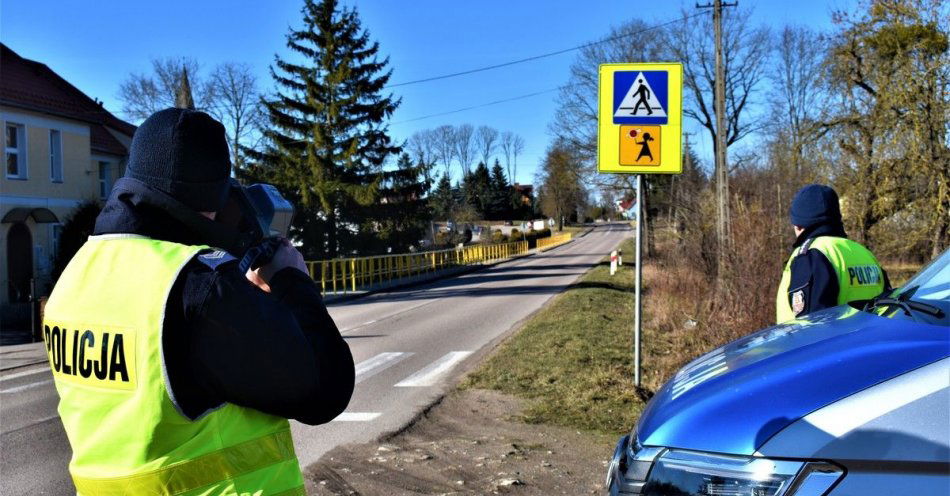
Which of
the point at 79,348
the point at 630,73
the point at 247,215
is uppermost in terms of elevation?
the point at 630,73

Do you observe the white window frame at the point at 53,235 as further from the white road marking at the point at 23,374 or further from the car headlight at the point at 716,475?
the car headlight at the point at 716,475

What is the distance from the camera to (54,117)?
836 inches

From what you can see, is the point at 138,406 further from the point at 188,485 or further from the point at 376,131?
the point at 376,131

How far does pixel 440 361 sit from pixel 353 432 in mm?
4104

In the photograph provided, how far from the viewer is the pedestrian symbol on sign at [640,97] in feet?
22.7

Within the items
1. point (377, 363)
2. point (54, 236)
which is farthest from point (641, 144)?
point (54, 236)

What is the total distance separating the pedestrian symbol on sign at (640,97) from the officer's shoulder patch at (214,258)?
18.9 feet

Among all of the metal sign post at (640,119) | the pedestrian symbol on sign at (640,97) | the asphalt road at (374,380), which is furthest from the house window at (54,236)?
the pedestrian symbol on sign at (640,97)

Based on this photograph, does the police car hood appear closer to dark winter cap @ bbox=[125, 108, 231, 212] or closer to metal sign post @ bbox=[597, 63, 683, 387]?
dark winter cap @ bbox=[125, 108, 231, 212]

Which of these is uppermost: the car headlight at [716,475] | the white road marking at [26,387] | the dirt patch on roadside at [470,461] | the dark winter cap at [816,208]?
the dark winter cap at [816,208]

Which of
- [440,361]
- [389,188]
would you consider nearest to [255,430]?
[440,361]

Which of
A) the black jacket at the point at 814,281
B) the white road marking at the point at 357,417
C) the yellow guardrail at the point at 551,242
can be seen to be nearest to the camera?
the black jacket at the point at 814,281

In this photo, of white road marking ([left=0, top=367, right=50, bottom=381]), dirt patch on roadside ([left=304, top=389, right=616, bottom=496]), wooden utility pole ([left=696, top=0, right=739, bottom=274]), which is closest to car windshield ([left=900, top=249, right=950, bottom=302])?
dirt patch on roadside ([left=304, top=389, right=616, bottom=496])

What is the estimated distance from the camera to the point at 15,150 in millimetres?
19875
